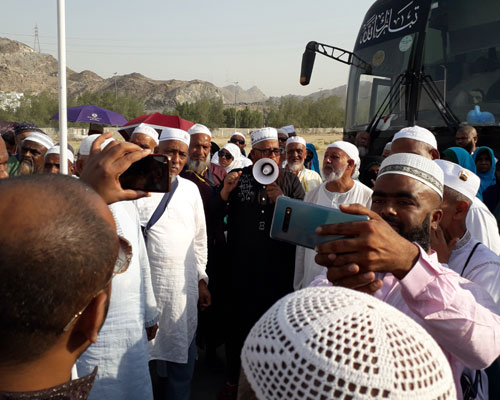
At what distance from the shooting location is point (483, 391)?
1.70m

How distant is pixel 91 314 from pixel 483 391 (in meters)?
1.51

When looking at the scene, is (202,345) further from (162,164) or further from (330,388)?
(330,388)

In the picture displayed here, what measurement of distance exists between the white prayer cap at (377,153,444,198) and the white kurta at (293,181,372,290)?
56.8 inches

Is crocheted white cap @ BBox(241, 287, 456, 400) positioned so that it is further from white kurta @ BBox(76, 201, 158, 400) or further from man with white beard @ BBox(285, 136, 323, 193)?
man with white beard @ BBox(285, 136, 323, 193)

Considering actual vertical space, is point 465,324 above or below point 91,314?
below

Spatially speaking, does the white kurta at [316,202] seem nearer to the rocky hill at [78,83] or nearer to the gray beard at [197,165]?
the gray beard at [197,165]

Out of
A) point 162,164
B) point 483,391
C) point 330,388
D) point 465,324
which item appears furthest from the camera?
point 162,164

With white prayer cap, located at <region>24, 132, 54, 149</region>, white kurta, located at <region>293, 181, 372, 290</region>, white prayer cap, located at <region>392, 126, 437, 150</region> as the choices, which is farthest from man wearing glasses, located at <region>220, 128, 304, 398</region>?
white prayer cap, located at <region>24, 132, 54, 149</region>

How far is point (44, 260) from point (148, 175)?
893 millimetres

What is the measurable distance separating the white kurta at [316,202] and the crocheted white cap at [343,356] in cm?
256

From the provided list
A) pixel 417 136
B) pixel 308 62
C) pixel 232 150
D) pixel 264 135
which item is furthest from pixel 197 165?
pixel 308 62

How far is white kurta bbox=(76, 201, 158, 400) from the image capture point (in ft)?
6.93

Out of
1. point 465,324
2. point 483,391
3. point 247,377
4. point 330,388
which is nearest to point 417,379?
point 330,388

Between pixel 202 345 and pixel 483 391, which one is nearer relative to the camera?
pixel 483 391
